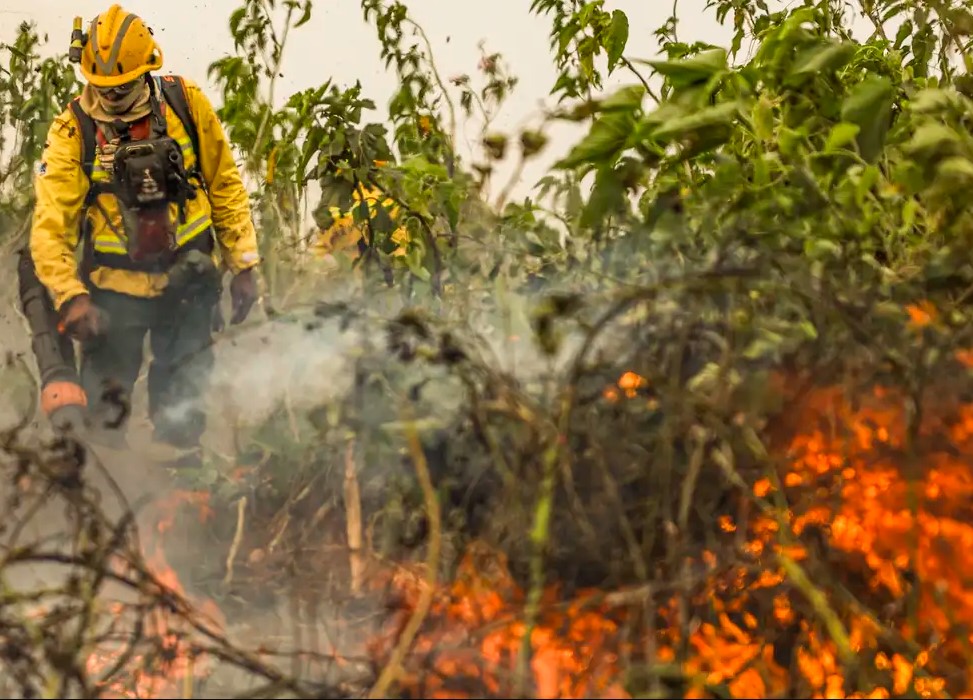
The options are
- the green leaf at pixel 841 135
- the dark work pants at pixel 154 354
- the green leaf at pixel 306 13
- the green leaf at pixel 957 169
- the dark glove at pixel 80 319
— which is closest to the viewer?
the green leaf at pixel 957 169

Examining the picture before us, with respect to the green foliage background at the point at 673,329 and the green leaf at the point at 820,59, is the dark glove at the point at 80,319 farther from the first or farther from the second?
the green leaf at the point at 820,59

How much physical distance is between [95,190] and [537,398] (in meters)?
0.97

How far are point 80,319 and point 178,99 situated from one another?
1.23 ft

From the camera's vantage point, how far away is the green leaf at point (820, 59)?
3.31ft

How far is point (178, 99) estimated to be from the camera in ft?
5.57

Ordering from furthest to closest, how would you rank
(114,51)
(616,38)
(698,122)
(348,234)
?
(348,234), (114,51), (616,38), (698,122)

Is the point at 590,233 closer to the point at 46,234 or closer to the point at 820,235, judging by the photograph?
the point at 820,235

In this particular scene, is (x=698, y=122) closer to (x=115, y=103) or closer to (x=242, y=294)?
(x=242, y=294)

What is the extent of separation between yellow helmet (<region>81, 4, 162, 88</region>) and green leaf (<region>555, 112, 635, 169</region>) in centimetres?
91

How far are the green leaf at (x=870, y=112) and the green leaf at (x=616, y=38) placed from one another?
1.56 ft

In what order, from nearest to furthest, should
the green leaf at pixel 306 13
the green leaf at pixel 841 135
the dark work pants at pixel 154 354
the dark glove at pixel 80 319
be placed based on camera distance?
the green leaf at pixel 841 135
the dark work pants at pixel 154 354
the dark glove at pixel 80 319
the green leaf at pixel 306 13

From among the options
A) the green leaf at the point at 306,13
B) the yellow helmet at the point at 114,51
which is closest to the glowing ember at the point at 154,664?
the yellow helmet at the point at 114,51

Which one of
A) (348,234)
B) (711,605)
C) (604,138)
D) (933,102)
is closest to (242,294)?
(348,234)

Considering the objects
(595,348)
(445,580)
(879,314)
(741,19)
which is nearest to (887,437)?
(879,314)
